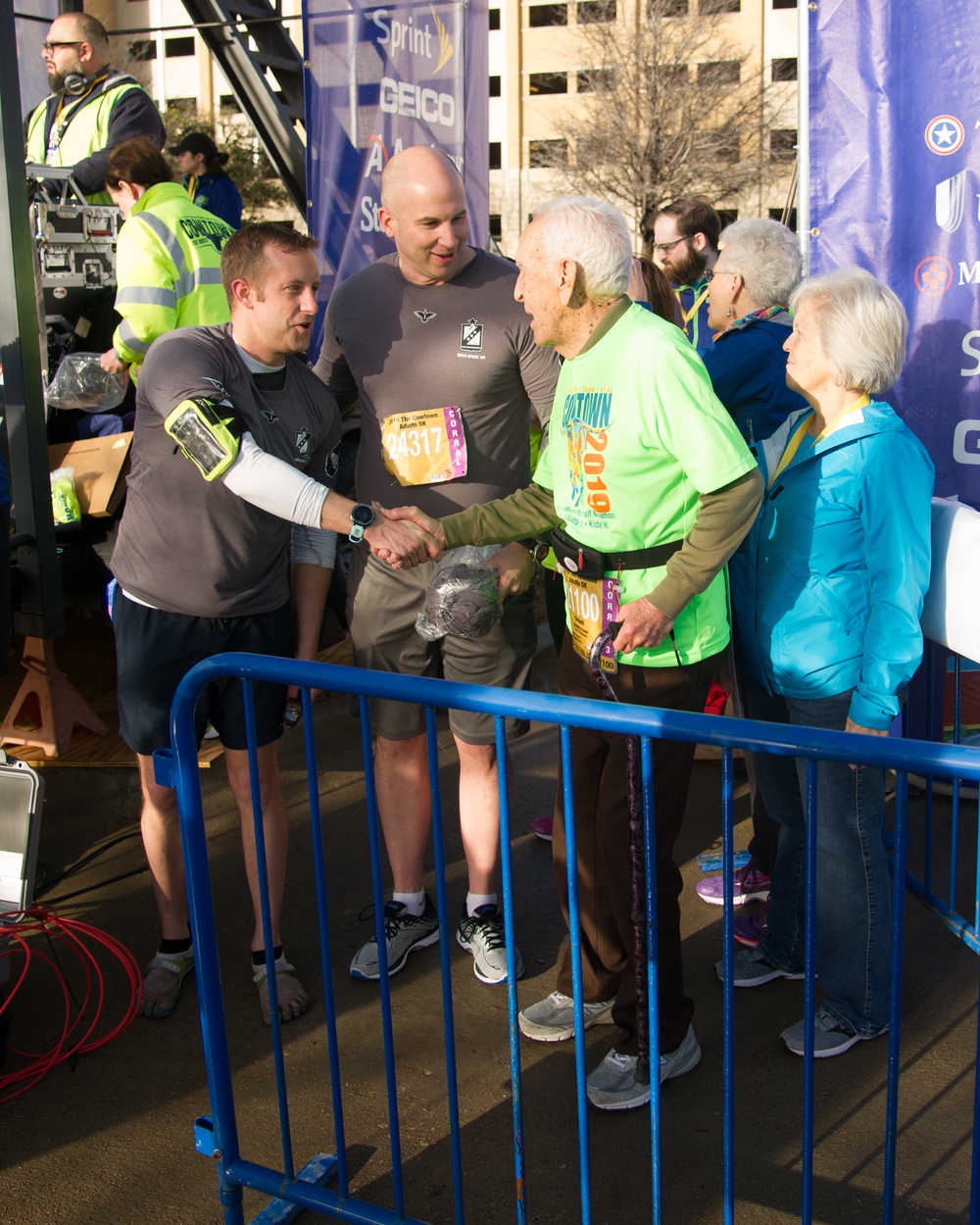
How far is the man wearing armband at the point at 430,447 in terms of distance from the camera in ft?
10.6

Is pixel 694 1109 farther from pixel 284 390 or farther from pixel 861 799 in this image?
pixel 284 390

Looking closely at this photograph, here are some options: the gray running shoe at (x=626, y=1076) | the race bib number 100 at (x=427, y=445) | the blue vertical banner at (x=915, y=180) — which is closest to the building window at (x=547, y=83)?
the blue vertical banner at (x=915, y=180)

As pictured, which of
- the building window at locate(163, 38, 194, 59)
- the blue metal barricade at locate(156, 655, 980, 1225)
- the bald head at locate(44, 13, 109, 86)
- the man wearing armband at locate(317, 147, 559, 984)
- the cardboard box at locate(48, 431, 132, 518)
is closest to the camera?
the blue metal barricade at locate(156, 655, 980, 1225)

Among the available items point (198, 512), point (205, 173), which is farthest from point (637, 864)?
point (205, 173)

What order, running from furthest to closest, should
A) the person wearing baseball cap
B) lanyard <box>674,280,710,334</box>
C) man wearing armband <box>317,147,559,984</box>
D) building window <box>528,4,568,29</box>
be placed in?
building window <box>528,4,568,29</box>, the person wearing baseball cap, lanyard <box>674,280,710,334</box>, man wearing armband <box>317,147,559,984</box>

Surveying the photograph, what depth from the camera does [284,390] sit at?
3.17 metres

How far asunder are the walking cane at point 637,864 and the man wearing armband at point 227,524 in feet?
2.01

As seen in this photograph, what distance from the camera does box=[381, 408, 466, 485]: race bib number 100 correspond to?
3.27 m

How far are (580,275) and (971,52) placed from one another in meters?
2.04

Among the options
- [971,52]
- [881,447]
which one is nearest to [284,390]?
[881,447]

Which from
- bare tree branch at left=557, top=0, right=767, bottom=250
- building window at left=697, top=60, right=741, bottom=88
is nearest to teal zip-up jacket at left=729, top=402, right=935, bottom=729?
bare tree branch at left=557, top=0, right=767, bottom=250

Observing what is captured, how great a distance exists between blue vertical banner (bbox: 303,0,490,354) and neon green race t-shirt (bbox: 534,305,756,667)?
3.57 m

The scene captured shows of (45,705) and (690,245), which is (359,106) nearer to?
(690,245)

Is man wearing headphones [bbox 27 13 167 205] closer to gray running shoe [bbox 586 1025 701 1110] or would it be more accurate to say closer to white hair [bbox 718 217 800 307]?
white hair [bbox 718 217 800 307]
